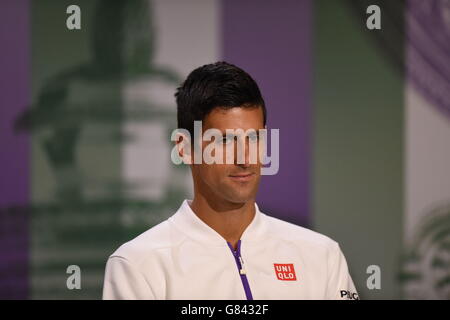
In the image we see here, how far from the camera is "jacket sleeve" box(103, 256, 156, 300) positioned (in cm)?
186

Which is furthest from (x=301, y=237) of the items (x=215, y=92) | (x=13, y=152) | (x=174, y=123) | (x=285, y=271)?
(x=13, y=152)

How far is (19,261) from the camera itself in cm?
354

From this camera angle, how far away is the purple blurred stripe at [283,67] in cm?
363

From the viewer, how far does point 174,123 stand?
11.8ft

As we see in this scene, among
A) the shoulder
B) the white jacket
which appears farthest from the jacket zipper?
the shoulder

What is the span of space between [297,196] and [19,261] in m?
1.49

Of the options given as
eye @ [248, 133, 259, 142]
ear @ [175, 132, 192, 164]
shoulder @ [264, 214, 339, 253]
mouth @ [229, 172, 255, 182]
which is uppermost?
eye @ [248, 133, 259, 142]

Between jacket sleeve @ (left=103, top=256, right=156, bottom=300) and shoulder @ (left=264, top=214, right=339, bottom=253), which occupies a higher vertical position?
shoulder @ (left=264, top=214, right=339, bottom=253)

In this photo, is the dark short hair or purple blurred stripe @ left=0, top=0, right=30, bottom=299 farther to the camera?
purple blurred stripe @ left=0, top=0, right=30, bottom=299

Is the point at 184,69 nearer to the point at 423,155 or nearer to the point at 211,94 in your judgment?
the point at 423,155

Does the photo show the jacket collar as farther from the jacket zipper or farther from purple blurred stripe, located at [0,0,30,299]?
purple blurred stripe, located at [0,0,30,299]

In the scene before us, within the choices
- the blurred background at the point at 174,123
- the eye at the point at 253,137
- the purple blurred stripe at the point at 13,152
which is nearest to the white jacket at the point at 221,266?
the eye at the point at 253,137

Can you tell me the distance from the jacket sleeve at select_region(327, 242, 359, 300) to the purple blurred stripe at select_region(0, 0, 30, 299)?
2040 mm

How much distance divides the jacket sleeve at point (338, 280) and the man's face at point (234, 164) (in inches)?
12.5
